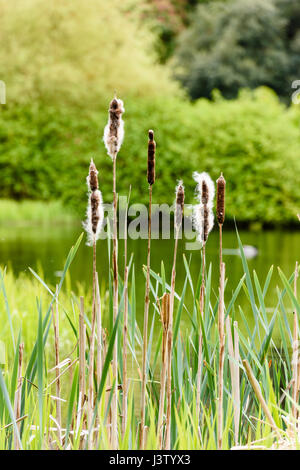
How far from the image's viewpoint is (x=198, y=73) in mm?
17031

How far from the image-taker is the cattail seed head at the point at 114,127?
1228 mm

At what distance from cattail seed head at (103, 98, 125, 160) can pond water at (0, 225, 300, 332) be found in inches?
127

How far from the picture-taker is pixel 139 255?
6934 mm

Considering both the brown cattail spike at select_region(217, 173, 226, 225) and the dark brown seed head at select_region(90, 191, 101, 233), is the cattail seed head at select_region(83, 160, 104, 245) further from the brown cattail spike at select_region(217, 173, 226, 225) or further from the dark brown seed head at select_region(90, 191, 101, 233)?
the brown cattail spike at select_region(217, 173, 226, 225)

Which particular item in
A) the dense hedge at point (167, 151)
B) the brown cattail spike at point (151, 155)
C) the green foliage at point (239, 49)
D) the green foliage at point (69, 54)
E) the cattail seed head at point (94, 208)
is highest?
the green foliage at point (239, 49)

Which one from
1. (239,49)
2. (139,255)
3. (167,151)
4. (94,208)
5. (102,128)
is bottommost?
(139,255)

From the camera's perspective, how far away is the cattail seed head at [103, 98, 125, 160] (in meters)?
1.23

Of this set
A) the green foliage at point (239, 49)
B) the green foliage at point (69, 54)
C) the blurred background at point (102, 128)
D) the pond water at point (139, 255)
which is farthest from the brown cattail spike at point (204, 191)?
the green foliage at point (239, 49)

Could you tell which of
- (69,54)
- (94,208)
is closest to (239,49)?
(69,54)

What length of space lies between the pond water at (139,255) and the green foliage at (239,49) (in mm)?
7578

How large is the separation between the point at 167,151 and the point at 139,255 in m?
4.83

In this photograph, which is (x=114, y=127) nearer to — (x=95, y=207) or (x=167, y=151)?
(x=95, y=207)

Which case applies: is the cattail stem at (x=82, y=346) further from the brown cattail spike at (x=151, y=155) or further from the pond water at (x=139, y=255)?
the pond water at (x=139, y=255)
